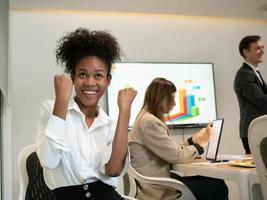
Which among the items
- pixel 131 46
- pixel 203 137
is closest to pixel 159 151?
pixel 203 137

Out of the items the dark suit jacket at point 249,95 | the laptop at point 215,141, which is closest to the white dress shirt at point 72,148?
the laptop at point 215,141

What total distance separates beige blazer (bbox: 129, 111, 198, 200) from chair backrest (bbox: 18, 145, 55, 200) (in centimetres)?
71

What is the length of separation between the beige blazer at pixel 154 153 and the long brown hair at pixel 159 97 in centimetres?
8

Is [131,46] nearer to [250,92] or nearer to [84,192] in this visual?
[250,92]

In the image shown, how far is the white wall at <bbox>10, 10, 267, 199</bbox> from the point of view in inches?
150

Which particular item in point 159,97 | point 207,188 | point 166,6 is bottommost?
point 207,188

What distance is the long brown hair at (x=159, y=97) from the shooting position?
2295mm

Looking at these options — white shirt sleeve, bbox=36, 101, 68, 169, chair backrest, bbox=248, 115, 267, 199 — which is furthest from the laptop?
white shirt sleeve, bbox=36, 101, 68, 169

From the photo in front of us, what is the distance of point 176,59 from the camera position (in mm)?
4199

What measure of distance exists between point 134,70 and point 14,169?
65.0 inches

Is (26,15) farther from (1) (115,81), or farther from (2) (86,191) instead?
(2) (86,191)

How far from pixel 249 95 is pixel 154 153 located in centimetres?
105

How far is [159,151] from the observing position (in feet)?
7.09

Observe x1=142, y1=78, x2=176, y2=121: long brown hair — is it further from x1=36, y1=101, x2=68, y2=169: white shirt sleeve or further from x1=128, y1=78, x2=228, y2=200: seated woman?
x1=36, y1=101, x2=68, y2=169: white shirt sleeve
